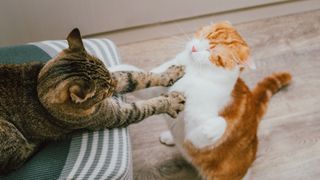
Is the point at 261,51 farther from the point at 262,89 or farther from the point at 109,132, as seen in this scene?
the point at 109,132

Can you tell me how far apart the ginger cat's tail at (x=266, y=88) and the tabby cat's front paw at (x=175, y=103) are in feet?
0.87

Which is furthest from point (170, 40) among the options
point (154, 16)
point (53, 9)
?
point (53, 9)

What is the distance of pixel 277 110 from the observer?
5.24ft

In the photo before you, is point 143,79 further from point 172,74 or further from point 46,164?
point 46,164

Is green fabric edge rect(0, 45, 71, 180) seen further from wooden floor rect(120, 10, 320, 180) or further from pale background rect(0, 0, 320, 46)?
pale background rect(0, 0, 320, 46)

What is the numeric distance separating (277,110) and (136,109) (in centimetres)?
70

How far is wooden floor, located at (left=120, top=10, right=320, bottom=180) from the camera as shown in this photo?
1417 millimetres

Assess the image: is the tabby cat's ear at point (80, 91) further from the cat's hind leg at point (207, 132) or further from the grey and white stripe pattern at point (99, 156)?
the cat's hind leg at point (207, 132)

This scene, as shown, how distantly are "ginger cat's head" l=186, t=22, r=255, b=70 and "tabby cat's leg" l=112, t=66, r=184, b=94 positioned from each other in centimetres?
9

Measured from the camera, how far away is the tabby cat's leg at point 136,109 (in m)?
1.09

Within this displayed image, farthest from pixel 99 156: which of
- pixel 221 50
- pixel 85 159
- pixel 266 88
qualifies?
pixel 266 88

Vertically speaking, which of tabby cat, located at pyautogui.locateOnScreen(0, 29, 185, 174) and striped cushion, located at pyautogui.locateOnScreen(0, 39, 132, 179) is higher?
tabby cat, located at pyautogui.locateOnScreen(0, 29, 185, 174)

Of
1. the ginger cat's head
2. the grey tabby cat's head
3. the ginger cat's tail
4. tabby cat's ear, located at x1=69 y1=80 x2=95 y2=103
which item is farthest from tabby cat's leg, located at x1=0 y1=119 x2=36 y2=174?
the ginger cat's tail

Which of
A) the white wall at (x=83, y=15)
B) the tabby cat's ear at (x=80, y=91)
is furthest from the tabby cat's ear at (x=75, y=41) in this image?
the white wall at (x=83, y=15)
